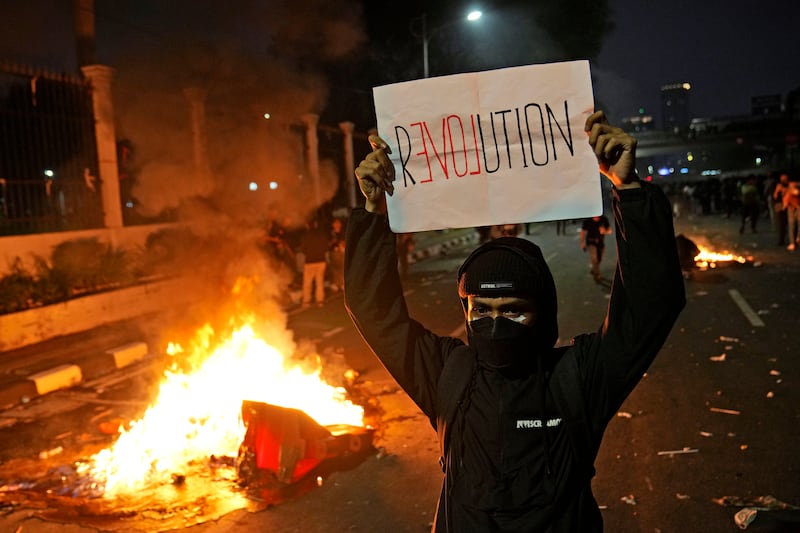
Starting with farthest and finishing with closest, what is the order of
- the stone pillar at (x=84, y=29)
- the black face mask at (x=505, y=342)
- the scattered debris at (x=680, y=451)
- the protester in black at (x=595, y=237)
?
the stone pillar at (x=84, y=29) → the protester in black at (x=595, y=237) → the scattered debris at (x=680, y=451) → the black face mask at (x=505, y=342)

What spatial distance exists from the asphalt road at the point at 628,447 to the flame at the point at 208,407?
38 centimetres

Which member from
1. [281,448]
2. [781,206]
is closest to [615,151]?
[281,448]

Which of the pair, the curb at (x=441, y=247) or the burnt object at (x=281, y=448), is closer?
the burnt object at (x=281, y=448)

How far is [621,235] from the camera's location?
5.84ft

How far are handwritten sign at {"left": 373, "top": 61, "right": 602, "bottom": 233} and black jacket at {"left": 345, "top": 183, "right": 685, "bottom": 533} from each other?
217 millimetres

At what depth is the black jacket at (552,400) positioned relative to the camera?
1.75m

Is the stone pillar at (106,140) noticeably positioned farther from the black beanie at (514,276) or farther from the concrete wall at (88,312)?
the black beanie at (514,276)

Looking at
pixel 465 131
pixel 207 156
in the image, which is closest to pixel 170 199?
pixel 207 156

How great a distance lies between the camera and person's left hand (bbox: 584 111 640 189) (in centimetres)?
173

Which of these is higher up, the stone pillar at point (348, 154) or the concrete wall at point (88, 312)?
the stone pillar at point (348, 154)

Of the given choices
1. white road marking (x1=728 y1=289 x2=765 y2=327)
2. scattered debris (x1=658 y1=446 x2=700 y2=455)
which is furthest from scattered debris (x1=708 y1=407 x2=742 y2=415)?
white road marking (x1=728 y1=289 x2=765 y2=327)

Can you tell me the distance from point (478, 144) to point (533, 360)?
2.27ft

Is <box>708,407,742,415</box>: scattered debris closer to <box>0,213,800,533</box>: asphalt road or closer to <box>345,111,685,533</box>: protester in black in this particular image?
<box>0,213,800,533</box>: asphalt road

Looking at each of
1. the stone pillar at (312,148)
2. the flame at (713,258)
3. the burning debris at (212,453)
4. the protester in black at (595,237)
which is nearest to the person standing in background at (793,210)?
the flame at (713,258)
